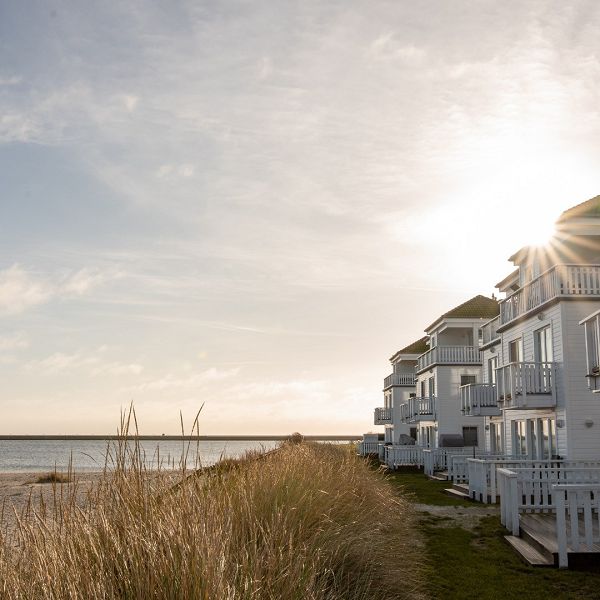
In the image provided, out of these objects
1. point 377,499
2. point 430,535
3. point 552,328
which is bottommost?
point 430,535

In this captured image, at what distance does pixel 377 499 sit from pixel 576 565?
8.25ft

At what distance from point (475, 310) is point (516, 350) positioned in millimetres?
13326

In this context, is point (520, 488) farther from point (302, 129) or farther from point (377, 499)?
point (302, 129)

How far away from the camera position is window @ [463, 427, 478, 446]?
34750 mm

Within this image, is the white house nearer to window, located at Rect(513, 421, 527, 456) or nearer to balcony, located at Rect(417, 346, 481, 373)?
balcony, located at Rect(417, 346, 481, 373)

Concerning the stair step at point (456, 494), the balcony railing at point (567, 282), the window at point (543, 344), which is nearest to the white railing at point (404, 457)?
the window at point (543, 344)

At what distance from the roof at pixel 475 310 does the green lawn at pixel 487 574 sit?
25.3m

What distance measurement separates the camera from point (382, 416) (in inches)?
2111

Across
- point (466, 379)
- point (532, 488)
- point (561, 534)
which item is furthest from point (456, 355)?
point (561, 534)

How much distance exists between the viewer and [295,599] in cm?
418

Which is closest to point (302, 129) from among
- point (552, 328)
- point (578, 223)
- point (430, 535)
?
point (430, 535)

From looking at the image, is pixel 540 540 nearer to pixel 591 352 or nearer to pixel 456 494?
pixel 591 352

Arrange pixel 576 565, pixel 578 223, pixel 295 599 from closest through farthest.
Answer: pixel 295 599 < pixel 576 565 < pixel 578 223

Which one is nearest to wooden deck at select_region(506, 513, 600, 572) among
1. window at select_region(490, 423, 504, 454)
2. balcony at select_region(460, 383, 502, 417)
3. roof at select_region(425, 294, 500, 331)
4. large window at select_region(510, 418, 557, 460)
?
large window at select_region(510, 418, 557, 460)
